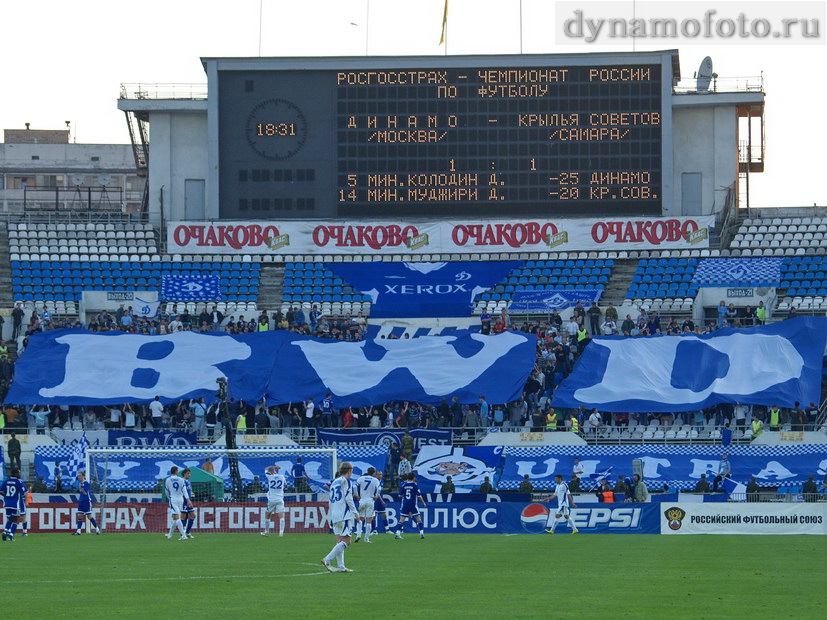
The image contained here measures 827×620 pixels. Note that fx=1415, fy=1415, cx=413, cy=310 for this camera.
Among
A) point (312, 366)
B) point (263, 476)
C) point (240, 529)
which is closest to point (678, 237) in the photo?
point (312, 366)

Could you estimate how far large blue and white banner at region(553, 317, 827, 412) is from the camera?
4634 centimetres

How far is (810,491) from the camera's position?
40.6 meters

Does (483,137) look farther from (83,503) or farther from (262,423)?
(83,503)

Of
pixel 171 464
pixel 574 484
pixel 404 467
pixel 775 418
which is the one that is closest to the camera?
pixel 574 484

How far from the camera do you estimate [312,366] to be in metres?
49.4

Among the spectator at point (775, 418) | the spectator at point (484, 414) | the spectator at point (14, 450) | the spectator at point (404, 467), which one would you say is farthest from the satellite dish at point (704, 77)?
the spectator at point (14, 450)

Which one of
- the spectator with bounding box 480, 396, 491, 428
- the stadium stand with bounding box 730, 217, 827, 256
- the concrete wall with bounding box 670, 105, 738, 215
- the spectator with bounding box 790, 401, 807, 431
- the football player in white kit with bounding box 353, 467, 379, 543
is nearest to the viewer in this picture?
the football player in white kit with bounding box 353, 467, 379, 543

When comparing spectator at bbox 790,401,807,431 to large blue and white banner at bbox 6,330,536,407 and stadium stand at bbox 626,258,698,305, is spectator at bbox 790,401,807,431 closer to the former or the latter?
stadium stand at bbox 626,258,698,305

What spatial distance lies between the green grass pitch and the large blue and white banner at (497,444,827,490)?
11098mm

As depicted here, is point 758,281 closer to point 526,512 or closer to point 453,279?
point 453,279

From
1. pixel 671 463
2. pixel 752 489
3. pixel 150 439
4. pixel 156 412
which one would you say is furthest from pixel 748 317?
pixel 150 439

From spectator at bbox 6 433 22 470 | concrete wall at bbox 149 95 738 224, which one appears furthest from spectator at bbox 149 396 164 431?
concrete wall at bbox 149 95 738 224

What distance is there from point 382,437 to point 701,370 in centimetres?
1099

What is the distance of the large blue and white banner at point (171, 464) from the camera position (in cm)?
4209
